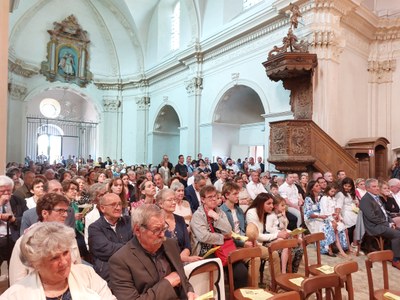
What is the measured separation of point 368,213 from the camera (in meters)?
5.45

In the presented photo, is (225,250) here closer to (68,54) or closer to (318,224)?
(318,224)

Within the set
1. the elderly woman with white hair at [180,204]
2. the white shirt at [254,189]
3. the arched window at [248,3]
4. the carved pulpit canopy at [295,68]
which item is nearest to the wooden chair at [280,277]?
the elderly woman with white hair at [180,204]

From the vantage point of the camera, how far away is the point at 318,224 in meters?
5.94

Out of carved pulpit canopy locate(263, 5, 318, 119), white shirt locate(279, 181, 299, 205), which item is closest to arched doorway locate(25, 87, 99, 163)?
carved pulpit canopy locate(263, 5, 318, 119)

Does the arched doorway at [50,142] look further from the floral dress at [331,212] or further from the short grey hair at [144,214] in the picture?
the short grey hair at [144,214]

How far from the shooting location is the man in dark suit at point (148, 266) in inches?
87.5

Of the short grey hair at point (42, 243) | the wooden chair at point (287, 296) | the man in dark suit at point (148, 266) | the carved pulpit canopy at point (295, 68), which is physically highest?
the carved pulpit canopy at point (295, 68)

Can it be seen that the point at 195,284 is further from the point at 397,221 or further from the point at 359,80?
the point at 359,80

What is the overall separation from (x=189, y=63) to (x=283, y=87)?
5.59 m

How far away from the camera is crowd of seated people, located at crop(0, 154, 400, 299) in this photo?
2.22 m

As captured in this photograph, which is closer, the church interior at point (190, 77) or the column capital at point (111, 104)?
the church interior at point (190, 77)

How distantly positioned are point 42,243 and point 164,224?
0.84 metres

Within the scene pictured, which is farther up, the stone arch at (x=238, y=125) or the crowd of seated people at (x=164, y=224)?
the stone arch at (x=238, y=125)

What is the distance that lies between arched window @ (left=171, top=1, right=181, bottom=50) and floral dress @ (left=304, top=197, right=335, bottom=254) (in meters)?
12.5
